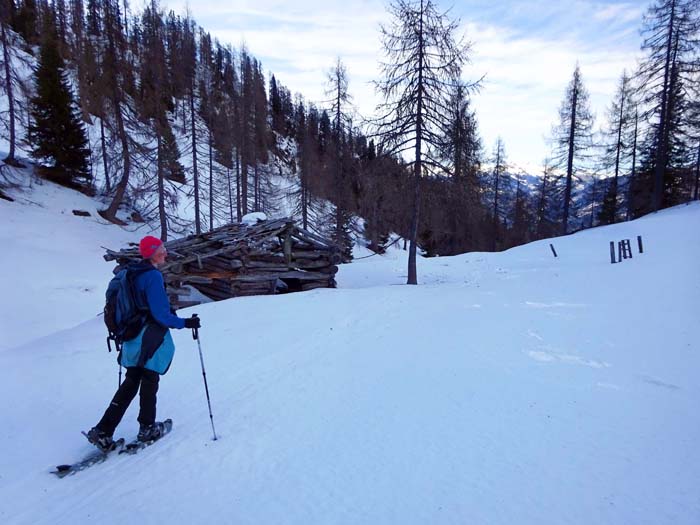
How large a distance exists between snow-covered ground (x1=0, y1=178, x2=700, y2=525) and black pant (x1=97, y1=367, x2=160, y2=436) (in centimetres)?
40

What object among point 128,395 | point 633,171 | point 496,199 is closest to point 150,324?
point 128,395

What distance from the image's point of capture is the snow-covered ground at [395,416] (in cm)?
287

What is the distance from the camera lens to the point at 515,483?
9.71ft

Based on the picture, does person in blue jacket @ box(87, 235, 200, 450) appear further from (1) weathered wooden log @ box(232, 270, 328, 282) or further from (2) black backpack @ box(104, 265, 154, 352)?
(1) weathered wooden log @ box(232, 270, 328, 282)

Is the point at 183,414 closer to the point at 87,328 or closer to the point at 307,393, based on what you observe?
the point at 307,393

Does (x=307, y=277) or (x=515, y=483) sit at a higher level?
(x=307, y=277)

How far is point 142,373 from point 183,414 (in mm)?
1046

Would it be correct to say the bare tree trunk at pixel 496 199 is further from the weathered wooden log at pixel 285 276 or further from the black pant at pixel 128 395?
the black pant at pixel 128 395

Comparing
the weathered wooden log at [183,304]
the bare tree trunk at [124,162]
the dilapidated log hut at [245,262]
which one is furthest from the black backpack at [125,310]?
the bare tree trunk at [124,162]

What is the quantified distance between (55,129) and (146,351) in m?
28.1

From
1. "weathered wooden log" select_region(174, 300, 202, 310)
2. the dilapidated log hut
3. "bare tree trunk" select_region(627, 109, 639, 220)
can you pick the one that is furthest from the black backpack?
"bare tree trunk" select_region(627, 109, 639, 220)

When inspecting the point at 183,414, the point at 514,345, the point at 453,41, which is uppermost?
the point at 453,41

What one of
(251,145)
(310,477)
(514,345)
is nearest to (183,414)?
(310,477)

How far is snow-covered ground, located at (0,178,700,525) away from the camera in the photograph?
2.87m
